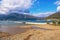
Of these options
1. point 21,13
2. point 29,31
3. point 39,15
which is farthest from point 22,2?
point 29,31

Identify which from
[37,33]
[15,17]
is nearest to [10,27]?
[15,17]

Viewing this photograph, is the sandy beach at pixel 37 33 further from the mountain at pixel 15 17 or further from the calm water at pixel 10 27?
the mountain at pixel 15 17

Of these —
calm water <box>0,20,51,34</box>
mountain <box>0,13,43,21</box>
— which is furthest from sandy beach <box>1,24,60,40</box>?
mountain <box>0,13,43,21</box>

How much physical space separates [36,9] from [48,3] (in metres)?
0.24

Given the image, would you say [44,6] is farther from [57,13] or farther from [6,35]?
[6,35]

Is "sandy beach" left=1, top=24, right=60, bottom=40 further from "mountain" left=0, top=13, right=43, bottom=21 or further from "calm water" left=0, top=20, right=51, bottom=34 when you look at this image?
"mountain" left=0, top=13, right=43, bottom=21

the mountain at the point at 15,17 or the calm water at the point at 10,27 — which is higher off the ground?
the mountain at the point at 15,17

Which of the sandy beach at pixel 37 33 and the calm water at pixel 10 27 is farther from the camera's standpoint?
the calm water at pixel 10 27

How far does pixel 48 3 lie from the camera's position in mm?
2189

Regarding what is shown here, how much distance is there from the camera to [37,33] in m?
2.13

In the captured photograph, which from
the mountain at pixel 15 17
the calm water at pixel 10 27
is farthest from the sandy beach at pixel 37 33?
the mountain at pixel 15 17

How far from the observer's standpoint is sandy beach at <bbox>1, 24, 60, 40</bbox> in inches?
81.8

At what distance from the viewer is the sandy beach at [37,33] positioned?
2078 mm

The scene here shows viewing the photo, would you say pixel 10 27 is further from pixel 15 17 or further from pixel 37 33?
pixel 37 33
